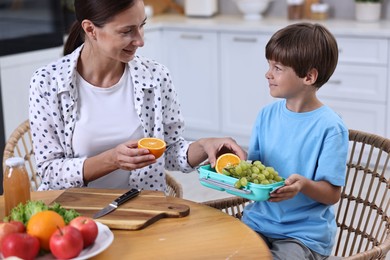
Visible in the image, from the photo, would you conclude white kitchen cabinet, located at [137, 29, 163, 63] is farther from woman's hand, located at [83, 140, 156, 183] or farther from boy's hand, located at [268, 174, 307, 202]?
boy's hand, located at [268, 174, 307, 202]

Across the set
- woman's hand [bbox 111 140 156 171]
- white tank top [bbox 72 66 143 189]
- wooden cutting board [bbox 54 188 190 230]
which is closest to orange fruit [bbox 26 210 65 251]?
wooden cutting board [bbox 54 188 190 230]

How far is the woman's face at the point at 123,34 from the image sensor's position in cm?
208

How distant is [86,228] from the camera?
1526 mm

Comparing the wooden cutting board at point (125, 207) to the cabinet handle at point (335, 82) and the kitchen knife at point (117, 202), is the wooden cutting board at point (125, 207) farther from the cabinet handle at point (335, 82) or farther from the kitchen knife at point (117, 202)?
the cabinet handle at point (335, 82)

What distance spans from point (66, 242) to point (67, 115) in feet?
2.49

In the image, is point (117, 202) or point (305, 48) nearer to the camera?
point (117, 202)

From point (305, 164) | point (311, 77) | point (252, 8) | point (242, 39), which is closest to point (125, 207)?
point (305, 164)

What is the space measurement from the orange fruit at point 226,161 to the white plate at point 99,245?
0.41m

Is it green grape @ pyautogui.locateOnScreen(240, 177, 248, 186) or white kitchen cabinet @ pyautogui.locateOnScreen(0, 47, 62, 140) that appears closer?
green grape @ pyautogui.locateOnScreen(240, 177, 248, 186)

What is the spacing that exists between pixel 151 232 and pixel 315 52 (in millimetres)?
695

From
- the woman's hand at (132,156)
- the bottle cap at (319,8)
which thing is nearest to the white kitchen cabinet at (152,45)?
the bottle cap at (319,8)

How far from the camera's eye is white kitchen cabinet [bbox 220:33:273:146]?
15.0 ft

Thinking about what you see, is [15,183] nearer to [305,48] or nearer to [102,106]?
[102,106]

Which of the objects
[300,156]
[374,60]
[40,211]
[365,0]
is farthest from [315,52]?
[365,0]
